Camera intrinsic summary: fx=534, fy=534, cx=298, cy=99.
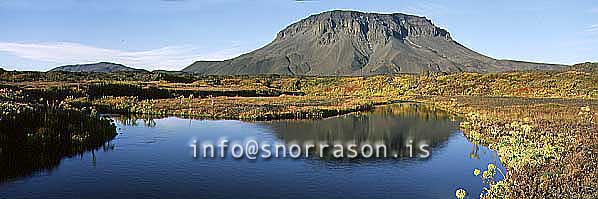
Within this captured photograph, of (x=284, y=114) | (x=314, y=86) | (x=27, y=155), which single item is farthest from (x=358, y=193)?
(x=314, y=86)

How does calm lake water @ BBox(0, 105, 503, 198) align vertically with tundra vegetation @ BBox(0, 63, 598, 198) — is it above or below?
below

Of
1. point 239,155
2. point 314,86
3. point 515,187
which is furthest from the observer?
point 314,86

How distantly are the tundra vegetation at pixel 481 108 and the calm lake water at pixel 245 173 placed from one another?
67.3 inches

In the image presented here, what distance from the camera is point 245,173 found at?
21266 millimetres

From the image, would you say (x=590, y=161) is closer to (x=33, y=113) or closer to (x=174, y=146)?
(x=174, y=146)

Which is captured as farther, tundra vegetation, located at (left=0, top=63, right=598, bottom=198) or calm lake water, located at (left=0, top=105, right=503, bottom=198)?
calm lake water, located at (left=0, top=105, right=503, bottom=198)

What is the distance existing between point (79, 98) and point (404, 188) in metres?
44.3

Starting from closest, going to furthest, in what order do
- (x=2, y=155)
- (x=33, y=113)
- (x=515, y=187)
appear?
(x=515, y=187) < (x=2, y=155) < (x=33, y=113)

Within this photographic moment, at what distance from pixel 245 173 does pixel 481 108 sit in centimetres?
3524

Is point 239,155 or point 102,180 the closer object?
point 102,180

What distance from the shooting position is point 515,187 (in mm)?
16016

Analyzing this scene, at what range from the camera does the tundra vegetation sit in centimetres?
1795

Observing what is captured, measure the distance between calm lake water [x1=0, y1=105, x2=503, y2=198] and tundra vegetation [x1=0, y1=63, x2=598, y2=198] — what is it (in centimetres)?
171

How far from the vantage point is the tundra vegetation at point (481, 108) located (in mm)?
17953
